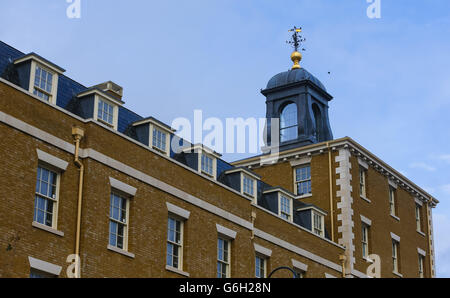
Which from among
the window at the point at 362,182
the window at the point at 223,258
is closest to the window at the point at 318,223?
the window at the point at 362,182

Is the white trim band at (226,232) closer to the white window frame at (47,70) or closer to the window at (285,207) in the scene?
the window at (285,207)

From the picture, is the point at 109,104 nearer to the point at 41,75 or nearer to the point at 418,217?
the point at 41,75

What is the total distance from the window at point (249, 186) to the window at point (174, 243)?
6.08 m

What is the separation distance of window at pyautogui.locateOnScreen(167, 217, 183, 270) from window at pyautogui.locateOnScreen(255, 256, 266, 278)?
18.0 ft

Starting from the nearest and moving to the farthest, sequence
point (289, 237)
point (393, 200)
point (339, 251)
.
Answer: point (289, 237), point (339, 251), point (393, 200)

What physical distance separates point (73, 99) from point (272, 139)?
943 inches

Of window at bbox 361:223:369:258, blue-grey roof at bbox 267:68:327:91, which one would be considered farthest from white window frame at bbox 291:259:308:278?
blue-grey roof at bbox 267:68:327:91

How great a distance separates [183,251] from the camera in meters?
30.5

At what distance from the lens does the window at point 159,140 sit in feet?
101

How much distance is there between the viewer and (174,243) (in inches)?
1187
